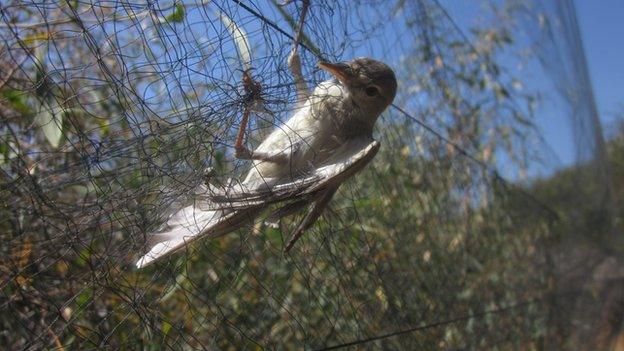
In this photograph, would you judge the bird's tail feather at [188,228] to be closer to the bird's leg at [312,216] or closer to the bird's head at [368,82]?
the bird's leg at [312,216]

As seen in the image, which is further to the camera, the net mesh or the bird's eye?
the bird's eye

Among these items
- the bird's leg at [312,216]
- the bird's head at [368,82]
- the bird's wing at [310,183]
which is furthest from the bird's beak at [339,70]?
the bird's leg at [312,216]

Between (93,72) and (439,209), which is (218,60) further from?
(439,209)

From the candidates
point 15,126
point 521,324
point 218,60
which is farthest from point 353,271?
point 521,324

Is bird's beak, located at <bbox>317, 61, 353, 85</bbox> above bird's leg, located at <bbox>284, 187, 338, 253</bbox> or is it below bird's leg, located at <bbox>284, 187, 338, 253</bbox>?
above

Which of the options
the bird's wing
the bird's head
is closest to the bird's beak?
the bird's head

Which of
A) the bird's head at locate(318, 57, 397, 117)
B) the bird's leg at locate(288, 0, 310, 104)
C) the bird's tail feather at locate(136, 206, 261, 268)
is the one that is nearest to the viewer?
the bird's tail feather at locate(136, 206, 261, 268)

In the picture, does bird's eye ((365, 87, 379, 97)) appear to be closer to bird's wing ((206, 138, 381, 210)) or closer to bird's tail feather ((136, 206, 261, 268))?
bird's wing ((206, 138, 381, 210))
